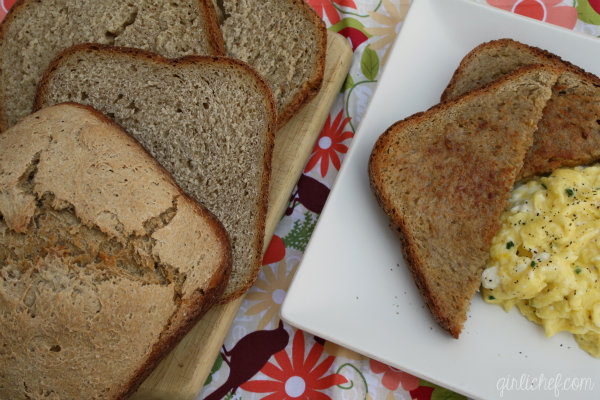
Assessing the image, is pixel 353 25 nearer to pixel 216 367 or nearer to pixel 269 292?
pixel 269 292

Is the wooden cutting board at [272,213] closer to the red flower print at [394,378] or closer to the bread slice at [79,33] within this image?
the bread slice at [79,33]

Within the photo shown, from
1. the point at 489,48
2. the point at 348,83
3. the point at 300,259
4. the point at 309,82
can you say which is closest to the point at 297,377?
the point at 300,259

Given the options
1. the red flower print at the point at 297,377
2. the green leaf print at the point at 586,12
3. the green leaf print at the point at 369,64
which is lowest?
the red flower print at the point at 297,377

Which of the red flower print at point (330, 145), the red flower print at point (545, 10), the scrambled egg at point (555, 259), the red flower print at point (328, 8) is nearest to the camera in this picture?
the scrambled egg at point (555, 259)

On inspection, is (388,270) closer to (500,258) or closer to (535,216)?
(500,258)

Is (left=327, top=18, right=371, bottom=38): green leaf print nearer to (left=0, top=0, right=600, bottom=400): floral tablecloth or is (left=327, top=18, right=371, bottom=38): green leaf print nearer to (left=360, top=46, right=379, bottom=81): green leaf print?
(left=0, top=0, right=600, bottom=400): floral tablecloth

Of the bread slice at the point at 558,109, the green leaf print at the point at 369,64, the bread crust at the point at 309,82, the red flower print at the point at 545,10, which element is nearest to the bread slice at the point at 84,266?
the bread crust at the point at 309,82

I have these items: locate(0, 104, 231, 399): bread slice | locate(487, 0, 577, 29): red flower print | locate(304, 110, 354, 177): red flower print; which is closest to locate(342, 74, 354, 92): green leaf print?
locate(304, 110, 354, 177): red flower print
